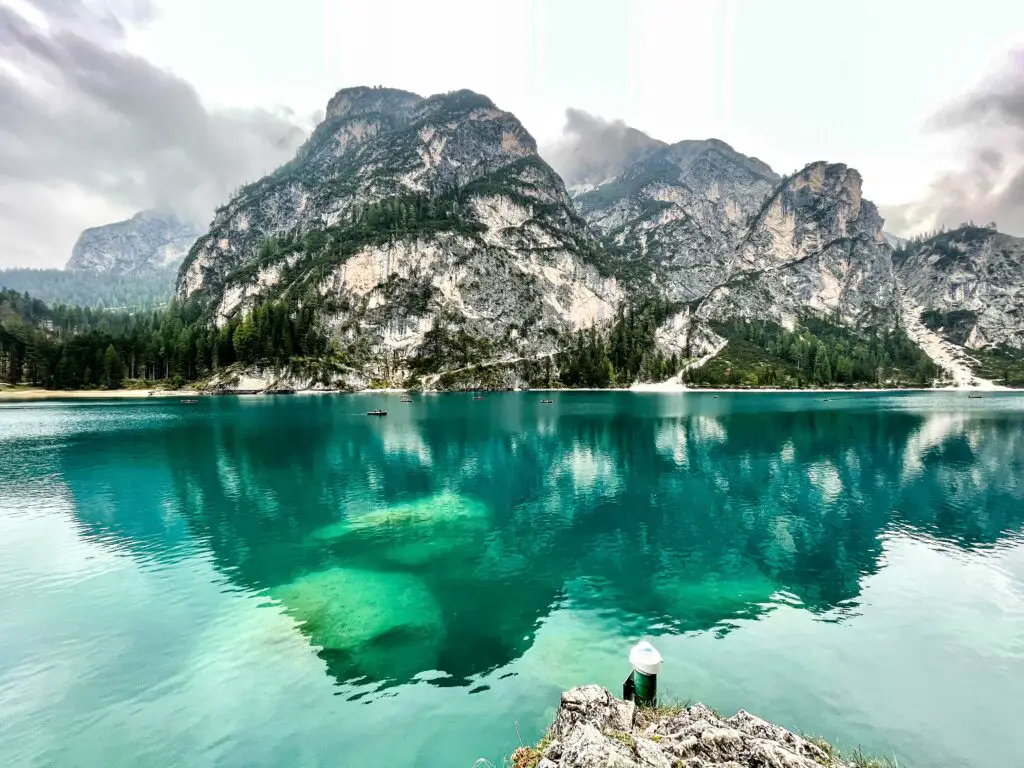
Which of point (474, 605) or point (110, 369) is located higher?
point (110, 369)

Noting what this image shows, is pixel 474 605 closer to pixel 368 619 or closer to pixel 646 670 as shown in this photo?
pixel 368 619

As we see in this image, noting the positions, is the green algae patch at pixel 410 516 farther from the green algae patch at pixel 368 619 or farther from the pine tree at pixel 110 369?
the pine tree at pixel 110 369

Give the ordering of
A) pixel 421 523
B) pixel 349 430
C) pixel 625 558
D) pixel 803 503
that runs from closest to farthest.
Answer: pixel 625 558 < pixel 421 523 < pixel 803 503 < pixel 349 430

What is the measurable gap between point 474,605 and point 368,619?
5407 mm

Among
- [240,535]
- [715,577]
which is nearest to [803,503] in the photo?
[715,577]

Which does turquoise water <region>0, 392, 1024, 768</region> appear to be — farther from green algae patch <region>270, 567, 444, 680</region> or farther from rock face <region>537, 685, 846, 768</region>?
rock face <region>537, 685, 846, 768</region>

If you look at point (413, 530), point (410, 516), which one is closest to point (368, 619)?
point (413, 530)

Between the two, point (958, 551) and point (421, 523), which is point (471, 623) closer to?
point (421, 523)

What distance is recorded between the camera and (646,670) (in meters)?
14.0

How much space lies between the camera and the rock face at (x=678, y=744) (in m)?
9.30

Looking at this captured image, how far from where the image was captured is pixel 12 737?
15242 millimetres

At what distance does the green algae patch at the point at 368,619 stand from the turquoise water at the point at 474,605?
0.15 m

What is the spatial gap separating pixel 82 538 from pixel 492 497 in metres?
32.9

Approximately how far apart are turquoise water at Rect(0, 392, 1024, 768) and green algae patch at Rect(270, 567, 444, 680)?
146 millimetres
